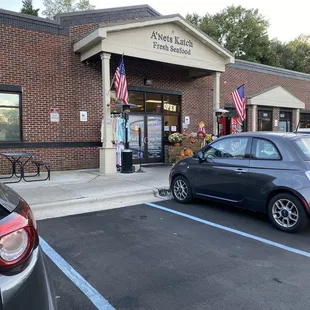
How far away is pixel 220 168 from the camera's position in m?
6.21

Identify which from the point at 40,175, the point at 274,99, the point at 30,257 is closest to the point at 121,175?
the point at 40,175

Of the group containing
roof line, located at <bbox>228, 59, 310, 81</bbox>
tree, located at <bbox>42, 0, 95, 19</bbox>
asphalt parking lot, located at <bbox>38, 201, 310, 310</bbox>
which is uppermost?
tree, located at <bbox>42, 0, 95, 19</bbox>

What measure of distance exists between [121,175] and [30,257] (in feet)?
28.5

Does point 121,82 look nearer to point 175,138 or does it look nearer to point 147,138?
point 147,138

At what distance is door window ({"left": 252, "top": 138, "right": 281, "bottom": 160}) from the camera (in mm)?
5504

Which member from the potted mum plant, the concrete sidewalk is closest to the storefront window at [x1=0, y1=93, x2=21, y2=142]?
the concrete sidewalk

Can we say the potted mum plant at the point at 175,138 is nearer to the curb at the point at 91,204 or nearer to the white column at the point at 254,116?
the curb at the point at 91,204

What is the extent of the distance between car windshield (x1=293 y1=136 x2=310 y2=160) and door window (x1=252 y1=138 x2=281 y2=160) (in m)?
0.33

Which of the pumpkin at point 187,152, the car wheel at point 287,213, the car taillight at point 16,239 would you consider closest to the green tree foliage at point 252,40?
the pumpkin at point 187,152

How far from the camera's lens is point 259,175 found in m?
5.51

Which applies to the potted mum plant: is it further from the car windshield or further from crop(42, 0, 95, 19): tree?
crop(42, 0, 95, 19): tree

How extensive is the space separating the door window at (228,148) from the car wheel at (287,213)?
110 cm

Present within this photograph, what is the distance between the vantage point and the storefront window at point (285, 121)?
19172mm

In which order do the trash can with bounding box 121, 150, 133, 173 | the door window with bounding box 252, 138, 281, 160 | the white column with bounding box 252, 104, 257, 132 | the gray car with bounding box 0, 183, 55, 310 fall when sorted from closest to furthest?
the gray car with bounding box 0, 183, 55, 310, the door window with bounding box 252, 138, 281, 160, the trash can with bounding box 121, 150, 133, 173, the white column with bounding box 252, 104, 257, 132
